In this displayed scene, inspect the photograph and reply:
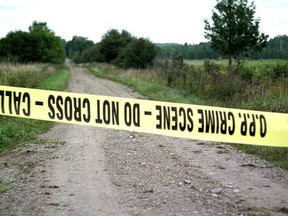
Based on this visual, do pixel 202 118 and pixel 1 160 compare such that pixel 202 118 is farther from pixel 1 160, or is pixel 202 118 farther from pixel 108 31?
pixel 108 31

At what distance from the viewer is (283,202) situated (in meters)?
4.93

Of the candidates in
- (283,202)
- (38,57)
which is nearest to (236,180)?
(283,202)

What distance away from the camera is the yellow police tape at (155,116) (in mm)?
5629

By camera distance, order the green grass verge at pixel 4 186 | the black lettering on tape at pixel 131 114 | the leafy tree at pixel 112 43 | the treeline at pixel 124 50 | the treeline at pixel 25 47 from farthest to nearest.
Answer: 1. the leafy tree at pixel 112 43
2. the treeline at pixel 25 47
3. the treeline at pixel 124 50
4. the black lettering on tape at pixel 131 114
5. the green grass verge at pixel 4 186

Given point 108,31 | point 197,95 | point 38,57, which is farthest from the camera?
point 108,31

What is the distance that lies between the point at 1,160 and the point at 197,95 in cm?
1029

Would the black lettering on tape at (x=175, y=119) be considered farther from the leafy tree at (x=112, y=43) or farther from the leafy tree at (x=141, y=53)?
the leafy tree at (x=112, y=43)

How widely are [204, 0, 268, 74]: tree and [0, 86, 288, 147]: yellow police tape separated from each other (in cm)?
1857

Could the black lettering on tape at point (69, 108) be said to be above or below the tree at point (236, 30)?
below

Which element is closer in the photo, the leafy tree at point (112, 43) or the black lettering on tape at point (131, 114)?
the black lettering on tape at point (131, 114)

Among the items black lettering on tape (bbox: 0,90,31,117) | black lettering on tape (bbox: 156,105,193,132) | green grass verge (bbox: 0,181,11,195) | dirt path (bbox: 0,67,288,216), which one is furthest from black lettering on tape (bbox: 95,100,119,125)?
green grass verge (bbox: 0,181,11,195)

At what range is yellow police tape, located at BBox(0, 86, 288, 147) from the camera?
18.5ft

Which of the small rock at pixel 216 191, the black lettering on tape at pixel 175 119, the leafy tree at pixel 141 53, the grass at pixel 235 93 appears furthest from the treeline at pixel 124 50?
the small rock at pixel 216 191

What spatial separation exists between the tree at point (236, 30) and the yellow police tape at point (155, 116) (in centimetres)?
1857
